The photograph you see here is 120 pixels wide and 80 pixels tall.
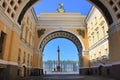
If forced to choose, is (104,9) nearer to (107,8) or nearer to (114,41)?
(107,8)

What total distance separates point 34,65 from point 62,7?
19.9m

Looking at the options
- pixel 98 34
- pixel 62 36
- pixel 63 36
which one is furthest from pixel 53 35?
pixel 98 34

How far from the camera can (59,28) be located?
33281 mm

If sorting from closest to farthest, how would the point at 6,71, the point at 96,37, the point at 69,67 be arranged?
the point at 6,71, the point at 96,37, the point at 69,67

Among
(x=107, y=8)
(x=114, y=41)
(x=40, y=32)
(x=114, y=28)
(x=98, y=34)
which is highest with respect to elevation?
(x=40, y=32)

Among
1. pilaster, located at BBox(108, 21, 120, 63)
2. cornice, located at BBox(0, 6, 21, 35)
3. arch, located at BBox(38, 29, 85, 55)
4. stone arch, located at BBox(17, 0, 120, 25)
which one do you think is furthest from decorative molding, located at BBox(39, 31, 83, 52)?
cornice, located at BBox(0, 6, 21, 35)

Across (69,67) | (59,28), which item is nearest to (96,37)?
(59,28)

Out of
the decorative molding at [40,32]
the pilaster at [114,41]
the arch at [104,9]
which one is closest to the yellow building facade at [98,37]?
the arch at [104,9]

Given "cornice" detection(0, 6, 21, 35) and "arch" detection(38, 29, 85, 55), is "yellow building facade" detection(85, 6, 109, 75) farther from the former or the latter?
"cornice" detection(0, 6, 21, 35)

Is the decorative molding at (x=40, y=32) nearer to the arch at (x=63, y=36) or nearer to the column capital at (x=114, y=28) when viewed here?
the arch at (x=63, y=36)

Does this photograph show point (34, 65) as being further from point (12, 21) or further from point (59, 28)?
point (12, 21)

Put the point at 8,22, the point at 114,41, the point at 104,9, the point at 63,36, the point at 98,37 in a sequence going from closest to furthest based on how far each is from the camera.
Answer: the point at 8,22, the point at 114,41, the point at 104,9, the point at 98,37, the point at 63,36

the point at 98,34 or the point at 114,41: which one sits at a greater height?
the point at 98,34

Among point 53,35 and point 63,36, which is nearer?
point 53,35
